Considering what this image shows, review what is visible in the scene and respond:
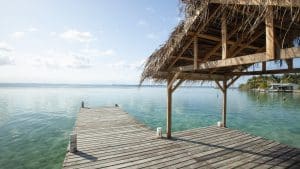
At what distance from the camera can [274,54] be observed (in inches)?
130

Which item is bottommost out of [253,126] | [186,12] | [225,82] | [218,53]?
[253,126]

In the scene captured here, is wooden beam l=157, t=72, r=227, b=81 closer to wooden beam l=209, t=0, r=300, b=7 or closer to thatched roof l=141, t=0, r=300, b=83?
thatched roof l=141, t=0, r=300, b=83

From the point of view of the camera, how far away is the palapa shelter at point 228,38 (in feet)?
11.0

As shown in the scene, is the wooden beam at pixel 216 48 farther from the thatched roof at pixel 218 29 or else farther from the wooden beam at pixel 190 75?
the wooden beam at pixel 190 75

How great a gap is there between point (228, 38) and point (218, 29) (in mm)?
447

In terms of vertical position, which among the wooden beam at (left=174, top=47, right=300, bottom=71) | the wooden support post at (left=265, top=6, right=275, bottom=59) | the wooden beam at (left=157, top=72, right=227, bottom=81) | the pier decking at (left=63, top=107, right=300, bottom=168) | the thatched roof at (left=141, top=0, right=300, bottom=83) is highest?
the thatched roof at (left=141, top=0, right=300, bottom=83)

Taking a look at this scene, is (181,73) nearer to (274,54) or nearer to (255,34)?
(255,34)

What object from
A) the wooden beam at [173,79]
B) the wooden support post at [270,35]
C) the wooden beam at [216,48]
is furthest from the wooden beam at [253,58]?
the wooden beam at [173,79]

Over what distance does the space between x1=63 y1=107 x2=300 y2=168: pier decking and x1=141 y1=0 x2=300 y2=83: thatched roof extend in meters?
2.54

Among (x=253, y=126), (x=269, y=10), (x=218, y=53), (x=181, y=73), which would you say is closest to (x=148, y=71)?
(x=181, y=73)

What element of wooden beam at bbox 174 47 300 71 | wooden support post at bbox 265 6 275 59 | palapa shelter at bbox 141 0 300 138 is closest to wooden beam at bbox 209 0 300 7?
palapa shelter at bbox 141 0 300 138

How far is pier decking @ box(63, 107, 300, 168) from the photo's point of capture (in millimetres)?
5082

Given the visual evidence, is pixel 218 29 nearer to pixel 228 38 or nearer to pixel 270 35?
pixel 228 38

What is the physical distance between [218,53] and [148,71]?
8.63 ft
